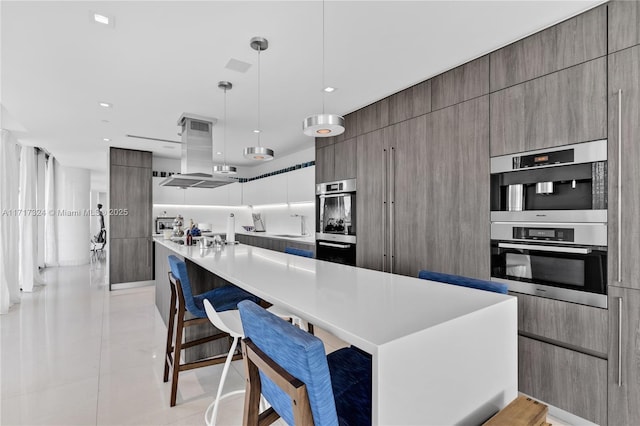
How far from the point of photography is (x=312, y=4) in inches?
76.4

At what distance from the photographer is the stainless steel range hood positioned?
396 centimetres

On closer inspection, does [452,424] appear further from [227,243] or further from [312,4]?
[227,243]

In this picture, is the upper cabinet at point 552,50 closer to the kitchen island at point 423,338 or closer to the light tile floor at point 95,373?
the kitchen island at point 423,338

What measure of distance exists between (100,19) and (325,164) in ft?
9.63

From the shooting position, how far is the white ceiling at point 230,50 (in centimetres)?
199

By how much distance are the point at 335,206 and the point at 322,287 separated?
289cm

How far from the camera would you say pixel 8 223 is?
14.6ft

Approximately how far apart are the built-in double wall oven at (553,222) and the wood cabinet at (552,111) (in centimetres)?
8

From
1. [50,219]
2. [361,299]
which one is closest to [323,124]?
[361,299]

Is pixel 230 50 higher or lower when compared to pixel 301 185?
higher

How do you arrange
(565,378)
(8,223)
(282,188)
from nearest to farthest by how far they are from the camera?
(565,378)
(8,223)
(282,188)

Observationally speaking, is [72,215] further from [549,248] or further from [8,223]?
[549,248]

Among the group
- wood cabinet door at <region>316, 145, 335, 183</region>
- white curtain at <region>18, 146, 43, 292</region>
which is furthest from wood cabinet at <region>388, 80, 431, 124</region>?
white curtain at <region>18, 146, 43, 292</region>

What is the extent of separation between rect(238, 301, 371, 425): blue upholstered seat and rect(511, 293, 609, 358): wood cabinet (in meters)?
1.61
